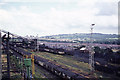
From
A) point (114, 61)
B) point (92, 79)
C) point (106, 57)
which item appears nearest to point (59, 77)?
point (92, 79)

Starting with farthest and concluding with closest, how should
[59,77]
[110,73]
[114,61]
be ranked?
1. [114,61]
2. [110,73]
3. [59,77]

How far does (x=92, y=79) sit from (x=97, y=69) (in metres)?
5.80

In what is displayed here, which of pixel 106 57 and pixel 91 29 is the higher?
pixel 91 29

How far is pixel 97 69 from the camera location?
21281 millimetres

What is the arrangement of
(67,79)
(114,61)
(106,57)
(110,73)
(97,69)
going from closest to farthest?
(67,79) → (110,73) → (97,69) → (114,61) → (106,57)

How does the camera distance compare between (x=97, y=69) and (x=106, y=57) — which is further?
(x=106, y=57)

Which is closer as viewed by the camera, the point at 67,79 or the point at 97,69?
the point at 67,79

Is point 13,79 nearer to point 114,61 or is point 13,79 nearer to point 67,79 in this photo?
point 67,79

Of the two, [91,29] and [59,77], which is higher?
[91,29]

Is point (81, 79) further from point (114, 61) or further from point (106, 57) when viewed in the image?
point (106, 57)

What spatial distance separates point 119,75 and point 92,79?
4.36m

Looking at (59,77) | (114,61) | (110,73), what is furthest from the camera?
(114,61)

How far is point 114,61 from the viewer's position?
24.5m

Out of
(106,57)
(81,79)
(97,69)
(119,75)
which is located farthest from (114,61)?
(81,79)
